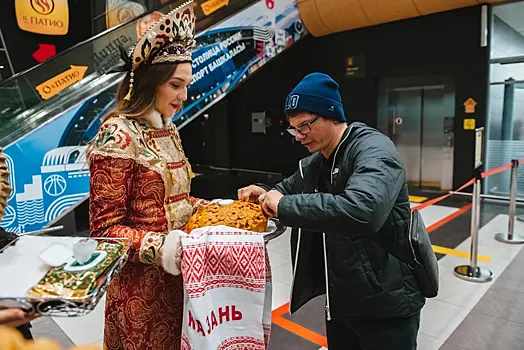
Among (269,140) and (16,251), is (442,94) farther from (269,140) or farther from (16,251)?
(16,251)

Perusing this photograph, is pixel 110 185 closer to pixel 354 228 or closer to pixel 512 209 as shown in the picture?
pixel 354 228

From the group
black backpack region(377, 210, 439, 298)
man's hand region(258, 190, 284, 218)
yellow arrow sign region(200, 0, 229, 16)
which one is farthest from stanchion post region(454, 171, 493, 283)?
yellow arrow sign region(200, 0, 229, 16)

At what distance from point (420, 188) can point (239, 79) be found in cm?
439

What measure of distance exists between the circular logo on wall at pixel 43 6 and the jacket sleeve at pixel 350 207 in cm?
783

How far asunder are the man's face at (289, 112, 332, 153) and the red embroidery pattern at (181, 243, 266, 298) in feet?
1.80

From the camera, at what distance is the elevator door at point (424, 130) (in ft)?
26.7

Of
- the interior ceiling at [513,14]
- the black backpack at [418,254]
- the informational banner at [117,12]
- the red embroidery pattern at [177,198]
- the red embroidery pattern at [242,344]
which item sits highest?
the informational banner at [117,12]

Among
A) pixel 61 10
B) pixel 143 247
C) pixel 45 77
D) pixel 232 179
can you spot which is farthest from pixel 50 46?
pixel 143 247

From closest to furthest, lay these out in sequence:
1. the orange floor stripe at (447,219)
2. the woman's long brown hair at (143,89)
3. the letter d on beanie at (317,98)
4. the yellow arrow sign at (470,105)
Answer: the woman's long brown hair at (143,89) → the letter d on beanie at (317,98) → the orange floor stripe at (447,219) → the yellow arrow sign at (470,105)

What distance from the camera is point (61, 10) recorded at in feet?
25.6

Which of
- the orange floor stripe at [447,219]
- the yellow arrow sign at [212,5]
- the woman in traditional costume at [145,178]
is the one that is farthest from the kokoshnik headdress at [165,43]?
the yellow arrow sign at [212,5]

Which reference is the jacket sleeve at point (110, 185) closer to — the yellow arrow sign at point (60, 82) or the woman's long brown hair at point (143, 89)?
the woman's long brown hair at point (143, 89)

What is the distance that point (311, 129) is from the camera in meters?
1.50

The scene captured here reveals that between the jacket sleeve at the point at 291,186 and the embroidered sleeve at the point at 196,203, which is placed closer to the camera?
the embroidered sleeve at the point at 196,203
